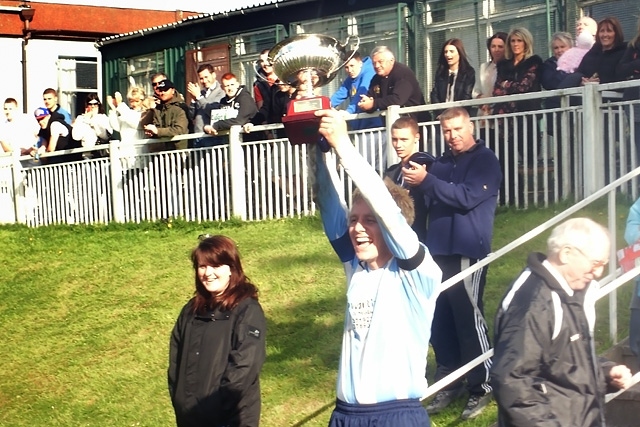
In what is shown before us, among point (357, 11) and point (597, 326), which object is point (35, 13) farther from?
point (597, 326)

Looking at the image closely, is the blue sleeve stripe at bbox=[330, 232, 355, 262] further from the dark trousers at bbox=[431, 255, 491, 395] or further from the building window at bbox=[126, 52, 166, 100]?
the building window at bbox=[126, 52, 166, 100]

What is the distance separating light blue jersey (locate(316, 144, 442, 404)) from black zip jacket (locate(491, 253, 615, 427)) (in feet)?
1.09

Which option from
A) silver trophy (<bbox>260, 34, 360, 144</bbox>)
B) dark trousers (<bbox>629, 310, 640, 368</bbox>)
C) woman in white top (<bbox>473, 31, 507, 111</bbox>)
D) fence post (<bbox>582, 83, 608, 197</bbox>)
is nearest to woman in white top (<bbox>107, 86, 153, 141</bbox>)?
woman in white top (<bbox>473, 31, 507, 111</bbox>)

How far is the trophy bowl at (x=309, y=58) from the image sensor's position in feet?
14.8

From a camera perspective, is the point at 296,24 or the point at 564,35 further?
the point at 296,24

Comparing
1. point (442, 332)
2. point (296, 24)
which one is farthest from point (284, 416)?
point (296, 24)

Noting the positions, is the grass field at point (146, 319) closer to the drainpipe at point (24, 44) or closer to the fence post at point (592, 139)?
the fence post at point (592, 139)

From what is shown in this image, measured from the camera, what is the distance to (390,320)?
13.0 ft

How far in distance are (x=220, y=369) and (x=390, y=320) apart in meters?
1.56

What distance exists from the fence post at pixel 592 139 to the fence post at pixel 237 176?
15.8 ft

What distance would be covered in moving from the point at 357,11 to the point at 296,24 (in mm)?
1667

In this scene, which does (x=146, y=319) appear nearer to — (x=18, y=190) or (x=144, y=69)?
(x=18, y=190)

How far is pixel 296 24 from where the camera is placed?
18.2 meters

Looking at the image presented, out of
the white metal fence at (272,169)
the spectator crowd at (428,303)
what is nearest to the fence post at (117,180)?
the white metal fence at (272,169)
